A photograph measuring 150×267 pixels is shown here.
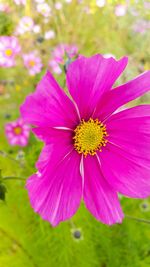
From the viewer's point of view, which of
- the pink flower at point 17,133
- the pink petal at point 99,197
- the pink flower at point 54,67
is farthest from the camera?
the pink flower at point 54,67

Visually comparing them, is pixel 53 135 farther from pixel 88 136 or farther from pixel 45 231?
pixel 45 231

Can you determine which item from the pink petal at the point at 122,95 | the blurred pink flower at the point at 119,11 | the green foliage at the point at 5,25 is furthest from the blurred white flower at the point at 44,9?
the pink petal at the point at 122,95

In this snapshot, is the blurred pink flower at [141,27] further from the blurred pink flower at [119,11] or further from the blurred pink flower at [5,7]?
the blurred pink flower at [5,7]

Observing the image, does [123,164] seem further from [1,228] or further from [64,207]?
[1,228]

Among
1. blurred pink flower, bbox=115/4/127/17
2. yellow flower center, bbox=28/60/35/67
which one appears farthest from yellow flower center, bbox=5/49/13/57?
blurred pink flower, bbox=115/4/127/17

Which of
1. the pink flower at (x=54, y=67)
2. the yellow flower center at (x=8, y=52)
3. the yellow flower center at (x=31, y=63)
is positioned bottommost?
the pink flower at (x=54, y=67)
